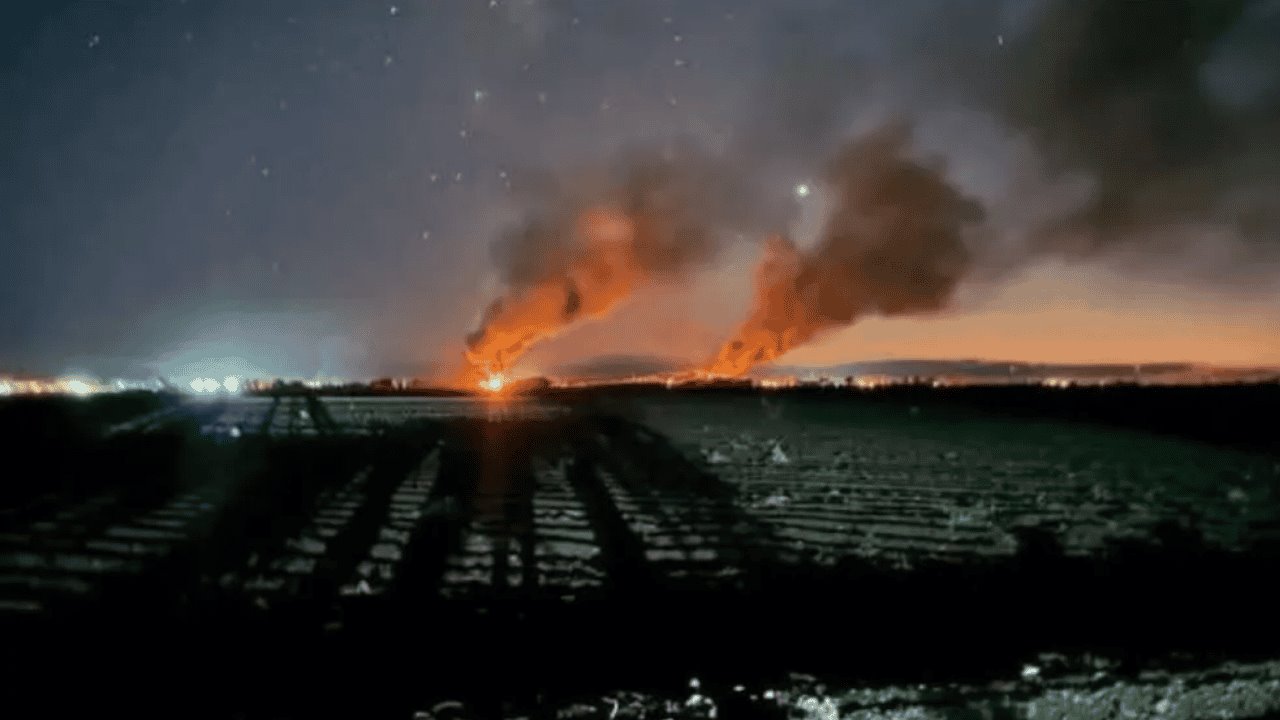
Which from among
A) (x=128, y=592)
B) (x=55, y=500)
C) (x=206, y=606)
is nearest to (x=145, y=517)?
(x=55, y=500)

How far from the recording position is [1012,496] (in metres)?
18.1

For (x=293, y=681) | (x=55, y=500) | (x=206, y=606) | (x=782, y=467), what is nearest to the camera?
(x=293, y=681)

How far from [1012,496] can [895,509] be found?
3280mm

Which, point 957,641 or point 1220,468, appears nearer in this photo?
point 957,641

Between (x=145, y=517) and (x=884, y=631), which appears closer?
(x=884, y=631)

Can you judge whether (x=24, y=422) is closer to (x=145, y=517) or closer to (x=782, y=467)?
(x=145, y=517)

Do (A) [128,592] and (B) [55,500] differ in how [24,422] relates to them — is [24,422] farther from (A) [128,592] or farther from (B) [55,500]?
(A) [128,592]

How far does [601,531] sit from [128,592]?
650 cm

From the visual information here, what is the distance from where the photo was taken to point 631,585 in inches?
423

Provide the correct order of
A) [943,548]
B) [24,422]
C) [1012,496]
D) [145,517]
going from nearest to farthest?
[943,548]
[145,517]
[1012,496]
[24,422]

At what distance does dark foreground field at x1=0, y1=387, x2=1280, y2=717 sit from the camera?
24.9 ft

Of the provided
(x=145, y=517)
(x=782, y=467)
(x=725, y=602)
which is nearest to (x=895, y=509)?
(x=782, y=467)

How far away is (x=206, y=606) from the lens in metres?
9.63

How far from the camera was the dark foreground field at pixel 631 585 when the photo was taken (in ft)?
24.9
